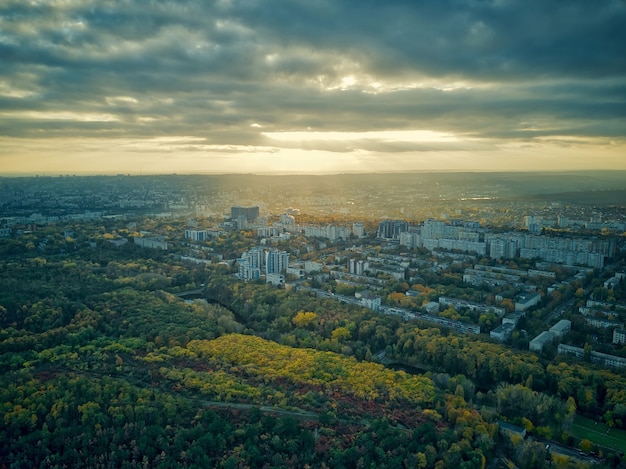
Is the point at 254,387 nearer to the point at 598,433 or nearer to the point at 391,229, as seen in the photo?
the point at 598,433

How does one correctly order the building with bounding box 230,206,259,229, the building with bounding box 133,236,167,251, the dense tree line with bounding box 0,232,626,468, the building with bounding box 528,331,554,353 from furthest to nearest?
1. the building with bounding box 230,206,259,229
2. the building with bounding box 133,236,167,251
3. the building with bounding box 528,331,554,353
4. the dense tree line with bounding box 0,232,626,468

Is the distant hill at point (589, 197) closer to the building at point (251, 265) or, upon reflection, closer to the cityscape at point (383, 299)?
the cityscape at point (383, 299)

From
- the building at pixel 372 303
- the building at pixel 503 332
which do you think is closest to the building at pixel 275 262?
the building at pixel 372 303

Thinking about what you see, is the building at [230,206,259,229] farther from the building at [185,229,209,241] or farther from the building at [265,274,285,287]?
the building at [265,274,285,287]

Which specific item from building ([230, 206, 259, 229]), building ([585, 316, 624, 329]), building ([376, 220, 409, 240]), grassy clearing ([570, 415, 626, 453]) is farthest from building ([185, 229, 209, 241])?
grassy clearing ([570, 415, 626, 453])

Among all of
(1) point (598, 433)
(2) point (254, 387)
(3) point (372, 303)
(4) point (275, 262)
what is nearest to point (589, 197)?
(4) point (275, 262)

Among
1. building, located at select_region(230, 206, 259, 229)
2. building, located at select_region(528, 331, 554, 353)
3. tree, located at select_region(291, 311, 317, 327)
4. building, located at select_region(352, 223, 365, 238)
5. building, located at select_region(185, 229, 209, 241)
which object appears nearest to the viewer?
building, located at select_region(528, 331, 554, 353)

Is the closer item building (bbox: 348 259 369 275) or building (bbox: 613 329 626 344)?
building (bbox: 613 329 626 344)
